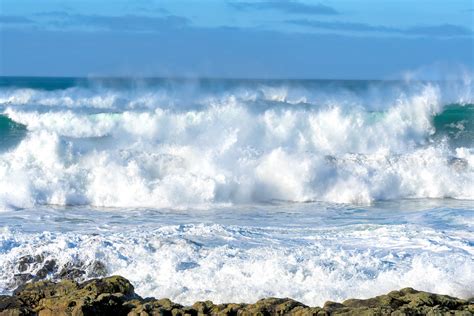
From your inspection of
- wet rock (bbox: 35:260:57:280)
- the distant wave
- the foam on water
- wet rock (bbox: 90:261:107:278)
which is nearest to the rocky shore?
the foam on water

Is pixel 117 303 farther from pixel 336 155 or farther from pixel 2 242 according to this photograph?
pixel 336 155

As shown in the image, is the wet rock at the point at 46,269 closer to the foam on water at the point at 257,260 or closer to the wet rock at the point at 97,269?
the foam on water at the point at 257,260

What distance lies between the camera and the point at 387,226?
1341 centimetres

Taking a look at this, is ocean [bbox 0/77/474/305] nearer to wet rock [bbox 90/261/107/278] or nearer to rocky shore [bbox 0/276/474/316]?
wet rock [bbox 90/261/107/278]

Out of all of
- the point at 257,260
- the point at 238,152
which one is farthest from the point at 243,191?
the point at 257,260

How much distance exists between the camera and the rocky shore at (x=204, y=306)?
7.78 meters

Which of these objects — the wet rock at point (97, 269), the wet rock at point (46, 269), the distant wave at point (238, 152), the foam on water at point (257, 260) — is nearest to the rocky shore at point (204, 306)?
the foam on water at point (257, 260)

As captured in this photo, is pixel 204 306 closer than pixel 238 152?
Yes

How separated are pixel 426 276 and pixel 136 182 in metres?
9.07

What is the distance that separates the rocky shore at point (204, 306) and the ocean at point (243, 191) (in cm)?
148

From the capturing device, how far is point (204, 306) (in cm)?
812

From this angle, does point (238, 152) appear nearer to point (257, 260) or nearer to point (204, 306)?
point (257, 260)

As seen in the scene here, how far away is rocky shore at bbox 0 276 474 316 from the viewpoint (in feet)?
25.5

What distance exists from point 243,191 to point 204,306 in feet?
32.5
